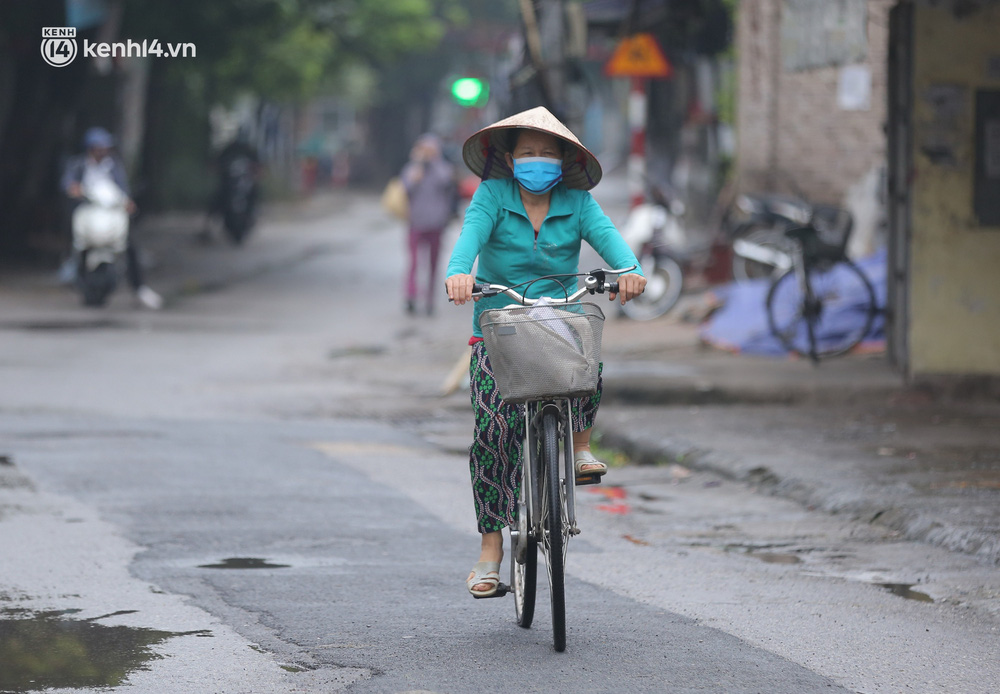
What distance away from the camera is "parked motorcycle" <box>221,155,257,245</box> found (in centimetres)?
2598

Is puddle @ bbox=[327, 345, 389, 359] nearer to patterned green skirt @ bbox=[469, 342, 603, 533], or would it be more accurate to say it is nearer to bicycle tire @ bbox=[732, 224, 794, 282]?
bicycle tire @ bbox=[732, 224, 794, 282]

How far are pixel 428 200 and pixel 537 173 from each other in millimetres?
11711

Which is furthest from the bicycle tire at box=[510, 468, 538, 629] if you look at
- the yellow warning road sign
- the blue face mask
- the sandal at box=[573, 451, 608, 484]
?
the yellow warning road sign

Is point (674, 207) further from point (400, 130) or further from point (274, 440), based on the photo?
point (400, 130)

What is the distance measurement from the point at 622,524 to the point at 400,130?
2067 inches

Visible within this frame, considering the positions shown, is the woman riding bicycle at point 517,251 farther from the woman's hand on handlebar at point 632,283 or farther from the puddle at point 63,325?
the puddle at point 63,325

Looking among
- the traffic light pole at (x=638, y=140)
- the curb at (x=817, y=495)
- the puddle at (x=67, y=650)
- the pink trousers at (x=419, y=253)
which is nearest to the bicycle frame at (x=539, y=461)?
the puddle at (x=67, y=650)

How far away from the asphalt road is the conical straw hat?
1.56 metres

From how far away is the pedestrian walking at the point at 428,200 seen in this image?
16875mm

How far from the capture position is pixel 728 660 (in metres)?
4.77

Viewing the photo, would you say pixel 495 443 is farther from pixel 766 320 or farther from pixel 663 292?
pixel 663 292

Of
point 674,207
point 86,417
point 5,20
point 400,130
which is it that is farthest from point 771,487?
point 400,130

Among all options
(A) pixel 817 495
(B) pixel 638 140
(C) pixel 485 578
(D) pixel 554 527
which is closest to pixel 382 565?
(C) pixel 485 578

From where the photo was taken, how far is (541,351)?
4742 millimetres
